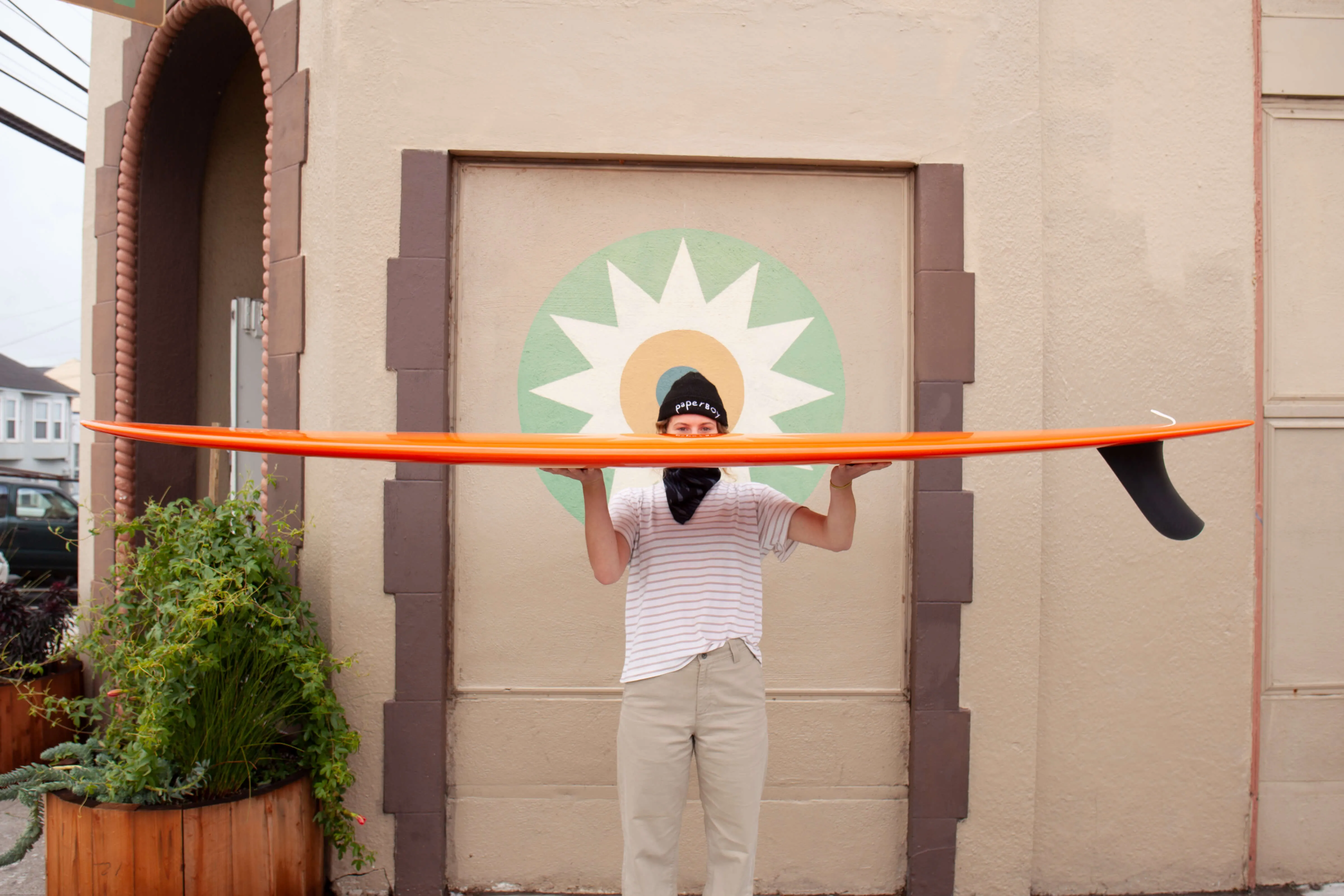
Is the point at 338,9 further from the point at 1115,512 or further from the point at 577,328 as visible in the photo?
the point at 1115,512

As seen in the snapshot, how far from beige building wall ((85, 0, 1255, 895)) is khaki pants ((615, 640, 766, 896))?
1.36 metres

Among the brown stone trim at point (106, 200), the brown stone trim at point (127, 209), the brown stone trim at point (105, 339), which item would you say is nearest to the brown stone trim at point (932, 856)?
the brown stone trim at point (127, 209)

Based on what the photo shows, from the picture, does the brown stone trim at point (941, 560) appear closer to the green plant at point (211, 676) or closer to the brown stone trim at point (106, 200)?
the green plant at point (211, 676)

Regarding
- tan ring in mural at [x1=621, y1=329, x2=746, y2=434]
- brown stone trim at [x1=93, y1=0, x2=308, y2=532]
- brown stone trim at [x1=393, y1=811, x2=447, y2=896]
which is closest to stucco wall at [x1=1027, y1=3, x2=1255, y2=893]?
tan ring in mural at [x1=621, y1=329, x2=746, y2=434]

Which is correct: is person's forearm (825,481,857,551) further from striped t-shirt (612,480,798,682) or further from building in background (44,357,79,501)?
building in background (44,357,79,501)

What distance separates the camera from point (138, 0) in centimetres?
334

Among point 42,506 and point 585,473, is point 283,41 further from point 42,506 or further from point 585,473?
point 42,506

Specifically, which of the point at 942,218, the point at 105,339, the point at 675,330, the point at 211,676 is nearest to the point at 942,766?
the point at 675,330

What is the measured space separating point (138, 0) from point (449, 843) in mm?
3695

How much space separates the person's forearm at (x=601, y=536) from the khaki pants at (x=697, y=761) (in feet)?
1.03

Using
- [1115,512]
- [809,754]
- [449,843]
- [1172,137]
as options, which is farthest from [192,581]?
[1172,137]

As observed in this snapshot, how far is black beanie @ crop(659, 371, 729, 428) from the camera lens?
7.48ft

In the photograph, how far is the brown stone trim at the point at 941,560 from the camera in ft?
10.5

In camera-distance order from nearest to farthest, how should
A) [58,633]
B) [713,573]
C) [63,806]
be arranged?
[713,573] → [63,806] → [58,633]
